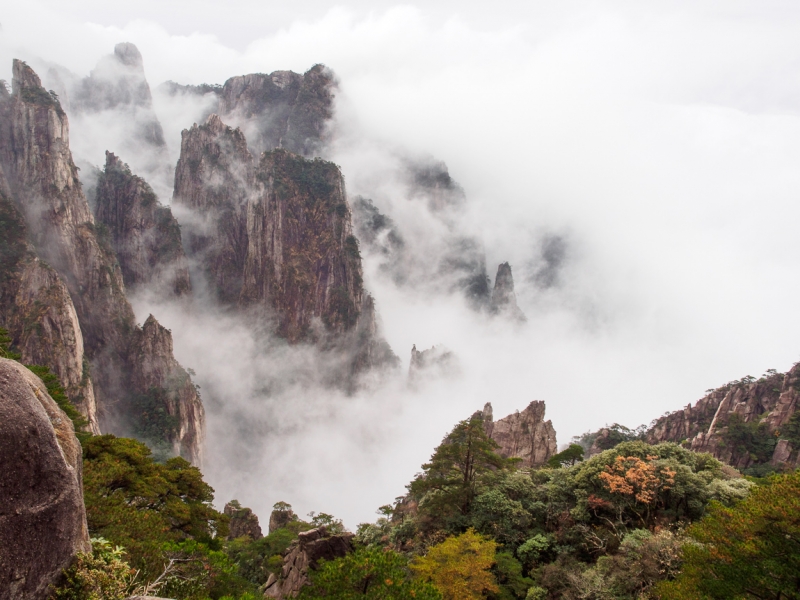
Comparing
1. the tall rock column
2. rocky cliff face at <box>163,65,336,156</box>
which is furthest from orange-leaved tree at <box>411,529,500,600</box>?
rocky cliff face at <box>163,65,336,156</box>

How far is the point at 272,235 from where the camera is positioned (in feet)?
411

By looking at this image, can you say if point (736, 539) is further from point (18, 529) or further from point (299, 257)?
point (299, 257)

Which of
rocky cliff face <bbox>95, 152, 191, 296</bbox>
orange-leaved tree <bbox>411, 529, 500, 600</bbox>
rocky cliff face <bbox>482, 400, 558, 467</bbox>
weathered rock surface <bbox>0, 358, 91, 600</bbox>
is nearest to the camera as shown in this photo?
weathered rock surface <bbox>0, 358, 91, 600</bbox>

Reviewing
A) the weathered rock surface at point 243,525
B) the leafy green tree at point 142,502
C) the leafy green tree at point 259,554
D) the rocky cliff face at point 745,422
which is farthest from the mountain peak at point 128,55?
the rocky cliff face at point 745,422

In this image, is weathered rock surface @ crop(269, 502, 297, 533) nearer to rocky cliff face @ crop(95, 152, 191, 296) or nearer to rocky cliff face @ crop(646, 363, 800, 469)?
rocky cliff face @ crop(646, 363, 800, 469)

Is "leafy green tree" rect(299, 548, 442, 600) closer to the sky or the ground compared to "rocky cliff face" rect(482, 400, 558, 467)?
closer to the ground

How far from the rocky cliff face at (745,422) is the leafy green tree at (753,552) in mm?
45239

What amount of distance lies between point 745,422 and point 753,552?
195 feet

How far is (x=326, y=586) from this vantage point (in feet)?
55.5

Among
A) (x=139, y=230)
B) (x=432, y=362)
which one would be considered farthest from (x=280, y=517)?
(x=432, y=362)

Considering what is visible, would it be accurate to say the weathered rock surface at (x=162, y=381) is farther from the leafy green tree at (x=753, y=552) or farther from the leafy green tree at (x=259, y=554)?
the leafy green tree at (x=753, y=552)

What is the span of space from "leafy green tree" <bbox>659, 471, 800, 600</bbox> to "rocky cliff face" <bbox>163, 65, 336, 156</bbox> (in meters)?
173

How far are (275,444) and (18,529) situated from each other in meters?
122

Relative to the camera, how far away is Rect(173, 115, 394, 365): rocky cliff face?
126625mm
